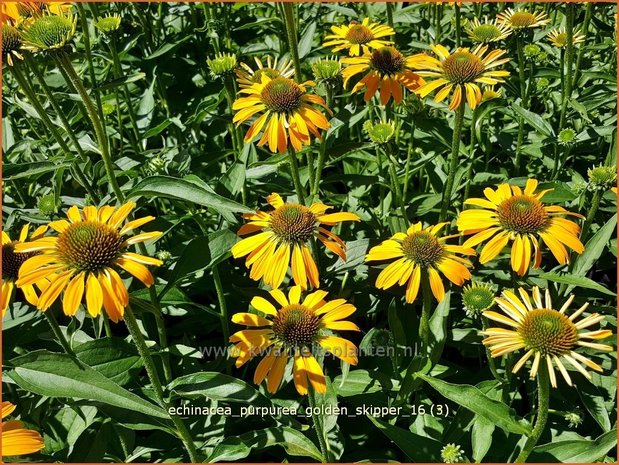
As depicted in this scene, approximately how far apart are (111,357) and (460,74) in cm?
138

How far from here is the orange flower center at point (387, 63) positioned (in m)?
2.02

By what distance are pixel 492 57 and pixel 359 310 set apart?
99 cm

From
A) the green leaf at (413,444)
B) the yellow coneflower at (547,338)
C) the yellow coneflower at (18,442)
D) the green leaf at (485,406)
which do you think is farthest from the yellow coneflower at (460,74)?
the yellow coneflower at (18,442)

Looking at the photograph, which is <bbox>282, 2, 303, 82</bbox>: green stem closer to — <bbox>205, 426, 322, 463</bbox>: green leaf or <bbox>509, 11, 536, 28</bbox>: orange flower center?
<bbox>509, 11, 536, 28</bbox>: orange flower center

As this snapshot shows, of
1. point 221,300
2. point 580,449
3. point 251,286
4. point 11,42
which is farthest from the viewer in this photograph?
point 251,286

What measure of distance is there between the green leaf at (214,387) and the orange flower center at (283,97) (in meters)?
0.82

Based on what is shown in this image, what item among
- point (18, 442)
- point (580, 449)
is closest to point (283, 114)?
point (18, 442)

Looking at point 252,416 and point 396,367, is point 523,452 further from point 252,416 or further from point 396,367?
point 252,416

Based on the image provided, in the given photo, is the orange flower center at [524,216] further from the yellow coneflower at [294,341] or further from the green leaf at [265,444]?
the green leaf at [265,444]

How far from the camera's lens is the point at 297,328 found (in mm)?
1477

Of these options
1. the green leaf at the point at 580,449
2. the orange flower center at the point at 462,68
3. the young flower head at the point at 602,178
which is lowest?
the green leaf at the point at 580,449

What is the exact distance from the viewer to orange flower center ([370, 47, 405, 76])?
6.64 ft

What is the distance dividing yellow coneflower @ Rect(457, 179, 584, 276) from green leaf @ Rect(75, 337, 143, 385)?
998 mm

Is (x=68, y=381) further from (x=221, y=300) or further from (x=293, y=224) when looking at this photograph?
(x=293, y=224)
